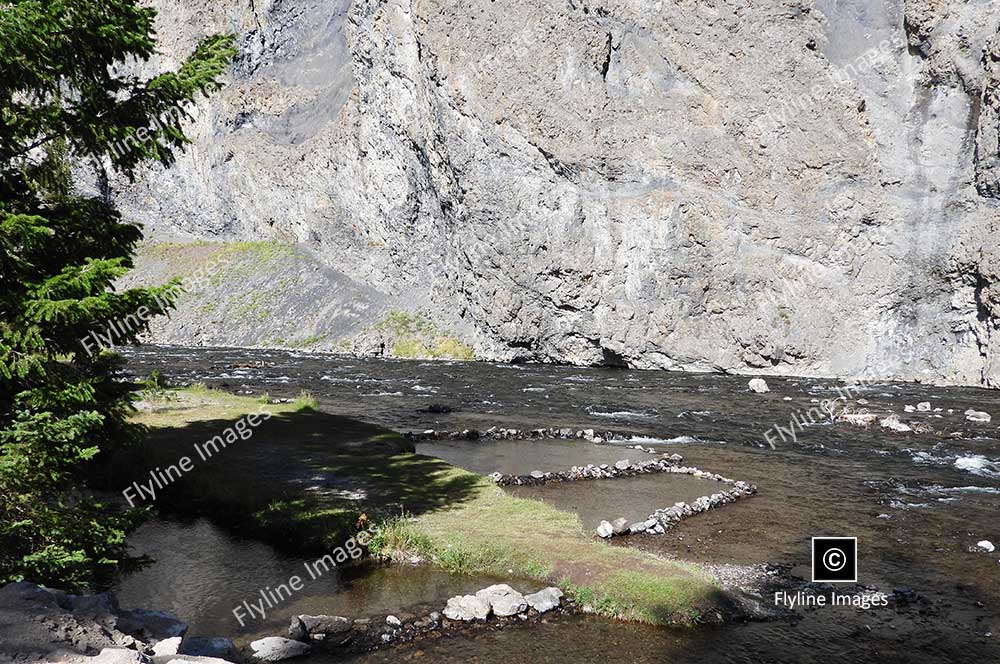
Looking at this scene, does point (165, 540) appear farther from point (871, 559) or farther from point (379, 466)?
point (871, 559)

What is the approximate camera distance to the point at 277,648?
11.5 m

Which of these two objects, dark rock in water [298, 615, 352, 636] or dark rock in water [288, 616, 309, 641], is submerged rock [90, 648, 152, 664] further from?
dark rock in water [298, 615, 352, 636]

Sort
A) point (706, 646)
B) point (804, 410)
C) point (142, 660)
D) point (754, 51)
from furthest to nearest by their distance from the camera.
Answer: point (754, 51) → point (804, 410) → point (706, 646) → point (142, 660)

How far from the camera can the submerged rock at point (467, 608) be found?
13102 mm

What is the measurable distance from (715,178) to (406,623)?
67660 millimetres

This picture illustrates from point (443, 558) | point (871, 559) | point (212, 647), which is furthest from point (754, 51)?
point (212, 647)

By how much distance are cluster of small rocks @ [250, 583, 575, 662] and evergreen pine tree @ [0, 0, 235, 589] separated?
10.8 feet

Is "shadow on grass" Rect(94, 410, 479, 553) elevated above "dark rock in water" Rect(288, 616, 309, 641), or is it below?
above

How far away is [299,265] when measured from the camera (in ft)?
351

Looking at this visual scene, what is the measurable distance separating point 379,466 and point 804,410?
102ft

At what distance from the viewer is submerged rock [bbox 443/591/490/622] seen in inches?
516

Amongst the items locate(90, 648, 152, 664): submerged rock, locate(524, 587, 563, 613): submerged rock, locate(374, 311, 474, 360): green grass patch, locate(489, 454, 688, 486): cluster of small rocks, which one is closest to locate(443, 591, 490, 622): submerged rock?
locate(524, 587, 563, 613): submerged rock

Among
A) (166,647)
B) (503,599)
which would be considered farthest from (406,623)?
(166,647)

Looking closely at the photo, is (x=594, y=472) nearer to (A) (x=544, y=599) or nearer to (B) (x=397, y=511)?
(B) (x=397, y=511)
